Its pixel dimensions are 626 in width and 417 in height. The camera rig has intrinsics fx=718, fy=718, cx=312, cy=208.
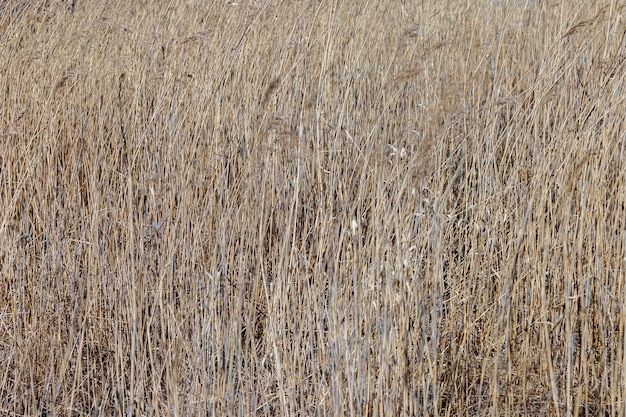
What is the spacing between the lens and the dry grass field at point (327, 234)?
61.9 inches

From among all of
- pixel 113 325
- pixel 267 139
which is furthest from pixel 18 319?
pixel 267 139

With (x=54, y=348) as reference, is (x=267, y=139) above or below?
above

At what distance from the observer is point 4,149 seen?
8.16 feet

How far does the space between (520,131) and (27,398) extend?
4.94 feet

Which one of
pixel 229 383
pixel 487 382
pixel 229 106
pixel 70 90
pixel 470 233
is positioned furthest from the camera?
pixel 70 90

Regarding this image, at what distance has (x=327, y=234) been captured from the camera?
1819 mm

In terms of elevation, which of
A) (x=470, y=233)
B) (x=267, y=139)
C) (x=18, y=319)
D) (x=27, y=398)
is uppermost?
(x=267, y=139)

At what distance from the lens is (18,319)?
2.04 metres

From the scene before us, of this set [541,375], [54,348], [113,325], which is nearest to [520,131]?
[541,375]

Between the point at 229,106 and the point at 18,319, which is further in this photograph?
the point at 229,106

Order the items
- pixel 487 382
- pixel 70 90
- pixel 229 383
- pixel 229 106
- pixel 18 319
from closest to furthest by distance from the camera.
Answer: pixel 229 383, pixel 487 382, pixel 18 319, pixel 229 106, pixel 70 90

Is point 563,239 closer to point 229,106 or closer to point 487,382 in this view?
point 487,382

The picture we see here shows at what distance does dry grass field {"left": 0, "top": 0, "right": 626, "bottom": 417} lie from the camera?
157 centimetres

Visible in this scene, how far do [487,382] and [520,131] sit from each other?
2.28 ft
